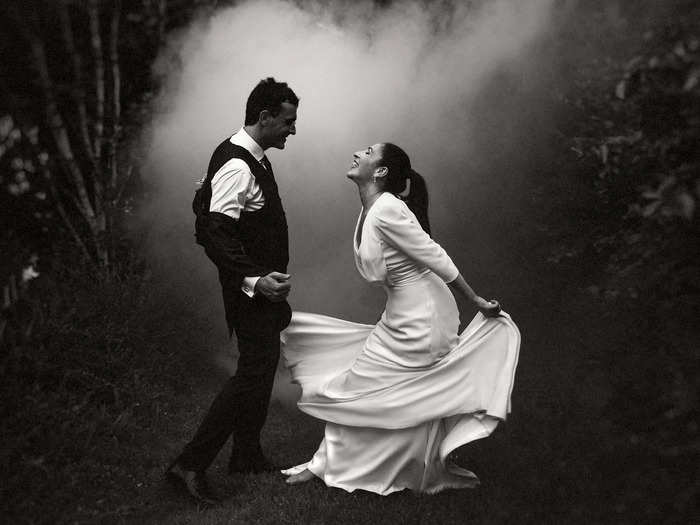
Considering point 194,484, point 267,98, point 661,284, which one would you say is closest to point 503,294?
point 267,98

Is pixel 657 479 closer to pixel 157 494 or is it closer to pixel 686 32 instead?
pixel 686 32

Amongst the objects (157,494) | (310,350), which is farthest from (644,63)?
(157,494)

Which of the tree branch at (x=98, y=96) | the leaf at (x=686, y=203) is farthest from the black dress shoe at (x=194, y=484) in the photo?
the tree branch at (x=98, y=96)

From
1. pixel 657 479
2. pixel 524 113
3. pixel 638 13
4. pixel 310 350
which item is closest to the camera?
pixel 657 479

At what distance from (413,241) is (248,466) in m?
1.69

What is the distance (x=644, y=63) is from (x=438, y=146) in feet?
13.5

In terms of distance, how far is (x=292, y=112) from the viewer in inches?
172

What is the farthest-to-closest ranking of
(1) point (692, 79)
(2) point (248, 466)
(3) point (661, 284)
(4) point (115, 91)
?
(4) point (115, 91) < (2) point (248, 466) < (3) point (661, 284) < (1) point (692, 79)

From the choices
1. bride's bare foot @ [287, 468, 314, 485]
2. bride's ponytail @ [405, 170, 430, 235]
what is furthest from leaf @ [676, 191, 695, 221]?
bride's bare foot @ [287, 468, 314, 485]

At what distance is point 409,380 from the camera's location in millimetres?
4062

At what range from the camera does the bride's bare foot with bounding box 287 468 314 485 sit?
14.1 ft

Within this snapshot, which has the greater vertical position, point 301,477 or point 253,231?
point 253,231

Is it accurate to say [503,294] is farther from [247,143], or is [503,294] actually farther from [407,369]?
[247,143]

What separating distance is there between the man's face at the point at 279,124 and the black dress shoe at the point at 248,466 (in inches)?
73.0
